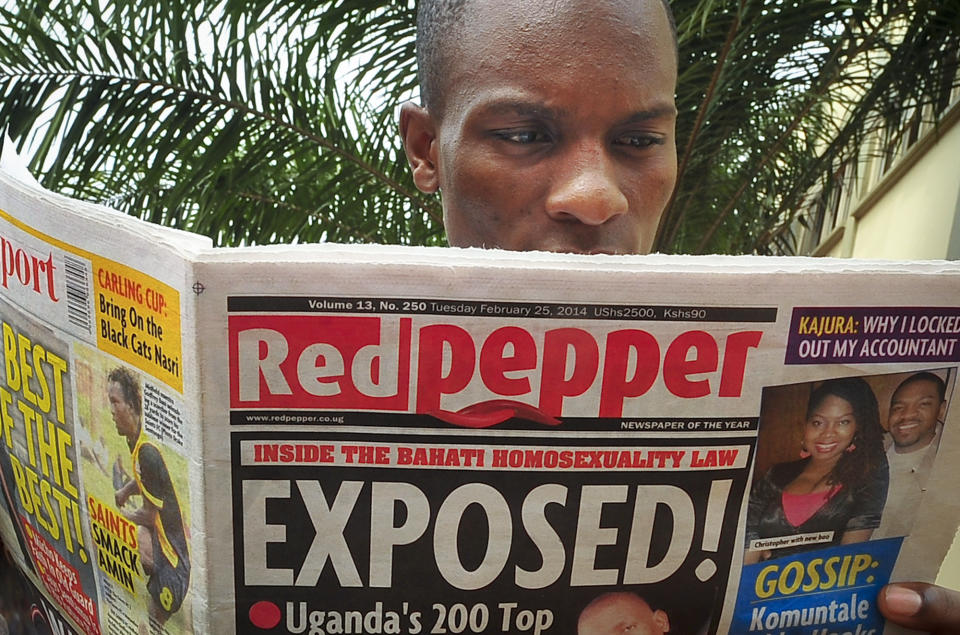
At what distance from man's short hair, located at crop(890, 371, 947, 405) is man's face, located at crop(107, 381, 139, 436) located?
478 millimetres

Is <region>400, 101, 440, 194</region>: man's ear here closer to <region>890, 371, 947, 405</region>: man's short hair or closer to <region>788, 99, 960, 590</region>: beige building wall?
<region>890, 371, 947, 405</region>: man's short hair

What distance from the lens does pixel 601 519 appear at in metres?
0.50

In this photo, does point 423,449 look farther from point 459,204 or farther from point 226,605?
point 459,204

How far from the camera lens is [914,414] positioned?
53cm

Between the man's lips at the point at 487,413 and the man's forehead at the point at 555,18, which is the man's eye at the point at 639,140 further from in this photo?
the man's lips at the point at 487,413

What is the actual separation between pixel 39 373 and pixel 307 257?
0.26m

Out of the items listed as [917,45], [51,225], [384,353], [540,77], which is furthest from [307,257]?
[917,45]

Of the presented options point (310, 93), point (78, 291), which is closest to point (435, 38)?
point (78, 291)

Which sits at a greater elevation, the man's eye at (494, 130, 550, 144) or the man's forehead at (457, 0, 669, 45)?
the man's forehead at (457, 0, 669, 45)

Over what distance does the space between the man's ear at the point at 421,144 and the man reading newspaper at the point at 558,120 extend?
5cm

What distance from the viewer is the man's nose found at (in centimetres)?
66

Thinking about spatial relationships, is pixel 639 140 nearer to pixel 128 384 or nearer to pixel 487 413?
pixel 487 413

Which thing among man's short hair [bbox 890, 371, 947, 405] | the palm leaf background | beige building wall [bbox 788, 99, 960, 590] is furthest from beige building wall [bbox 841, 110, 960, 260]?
man's short hair [bbox 890, 371, 947, 405]

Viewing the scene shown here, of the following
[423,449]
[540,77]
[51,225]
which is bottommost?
[423,449]
